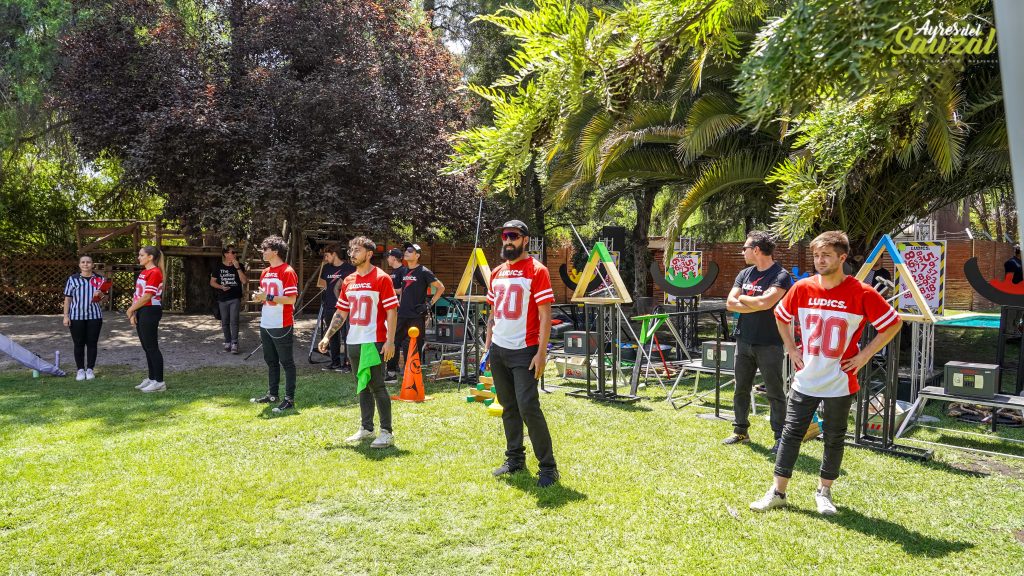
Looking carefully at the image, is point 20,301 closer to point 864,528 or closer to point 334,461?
point 334,461

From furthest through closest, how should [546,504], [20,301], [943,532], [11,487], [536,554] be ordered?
[20,301] < [11,487] < [546,504] < [943,532] < [536,554]

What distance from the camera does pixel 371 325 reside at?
586 cm

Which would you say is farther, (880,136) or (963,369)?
(963,369)

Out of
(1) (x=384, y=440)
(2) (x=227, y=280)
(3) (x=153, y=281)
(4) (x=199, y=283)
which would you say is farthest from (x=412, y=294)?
(4) (x=199, y=283)

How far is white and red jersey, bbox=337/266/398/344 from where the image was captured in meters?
5.87

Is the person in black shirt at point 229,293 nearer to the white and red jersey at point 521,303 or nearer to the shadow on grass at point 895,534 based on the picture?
the white and red jersey at point 521,303

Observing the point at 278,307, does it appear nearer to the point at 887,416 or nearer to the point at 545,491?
the point at 545,491

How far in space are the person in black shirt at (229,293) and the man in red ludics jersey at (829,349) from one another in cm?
969

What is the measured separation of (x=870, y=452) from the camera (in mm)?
5656

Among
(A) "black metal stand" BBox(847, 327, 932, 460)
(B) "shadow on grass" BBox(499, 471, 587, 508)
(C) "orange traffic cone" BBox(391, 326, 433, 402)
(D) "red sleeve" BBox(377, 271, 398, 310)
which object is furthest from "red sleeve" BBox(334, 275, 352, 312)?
(A) "black metal stand" BBox(847, 327, 932, 460)

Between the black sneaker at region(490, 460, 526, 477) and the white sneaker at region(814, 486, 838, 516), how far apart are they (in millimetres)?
2012

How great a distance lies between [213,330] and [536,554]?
11758mm

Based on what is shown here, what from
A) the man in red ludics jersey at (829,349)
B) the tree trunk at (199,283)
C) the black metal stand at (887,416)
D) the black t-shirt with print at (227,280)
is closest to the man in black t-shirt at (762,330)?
the black metal stand at (887,416)

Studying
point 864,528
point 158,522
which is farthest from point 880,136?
point 158,522
